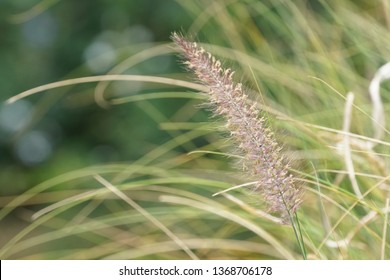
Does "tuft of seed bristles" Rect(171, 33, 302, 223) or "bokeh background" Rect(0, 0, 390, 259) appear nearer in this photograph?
"tuft of seed bristles" Rect(171, 33, 302, 223)

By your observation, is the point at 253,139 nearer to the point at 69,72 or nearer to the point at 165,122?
the point at 165,122

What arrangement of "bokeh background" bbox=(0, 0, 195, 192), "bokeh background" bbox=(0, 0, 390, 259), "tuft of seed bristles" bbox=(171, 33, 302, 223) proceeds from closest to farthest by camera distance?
"tuft of seed bristles" bbox=(171, 33, 302, 223) → "bokeh background" bbox=(0, 0, 390, 259) → "bokeh background" bbox=(0, 0, 195, 192)

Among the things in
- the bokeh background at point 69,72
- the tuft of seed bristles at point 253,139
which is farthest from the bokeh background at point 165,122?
the tuft of seed bristles at point 253,139

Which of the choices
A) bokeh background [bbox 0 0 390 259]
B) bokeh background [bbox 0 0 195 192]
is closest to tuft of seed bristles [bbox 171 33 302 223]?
bokeh background [bbox 0 0 390 259]

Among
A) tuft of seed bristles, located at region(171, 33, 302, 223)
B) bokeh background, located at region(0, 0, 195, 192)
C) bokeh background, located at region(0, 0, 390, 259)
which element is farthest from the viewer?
bokeh background, located at region(0, 0, 195, 192)

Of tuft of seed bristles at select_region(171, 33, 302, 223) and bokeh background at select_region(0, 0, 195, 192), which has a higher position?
bokeh background at select_region(0, 0, 195, 192)

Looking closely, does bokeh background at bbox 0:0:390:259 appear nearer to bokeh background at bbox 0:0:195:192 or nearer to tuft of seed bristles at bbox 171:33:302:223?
bokeh background at bbox 0:0:195:192

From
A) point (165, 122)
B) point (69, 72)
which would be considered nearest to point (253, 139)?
point (165, 122)

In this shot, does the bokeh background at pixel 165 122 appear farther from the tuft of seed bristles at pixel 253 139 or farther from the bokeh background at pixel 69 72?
the tuft of seed bristles at pixel 253 139

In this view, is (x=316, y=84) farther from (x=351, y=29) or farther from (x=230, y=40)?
(x=230, y=40)
